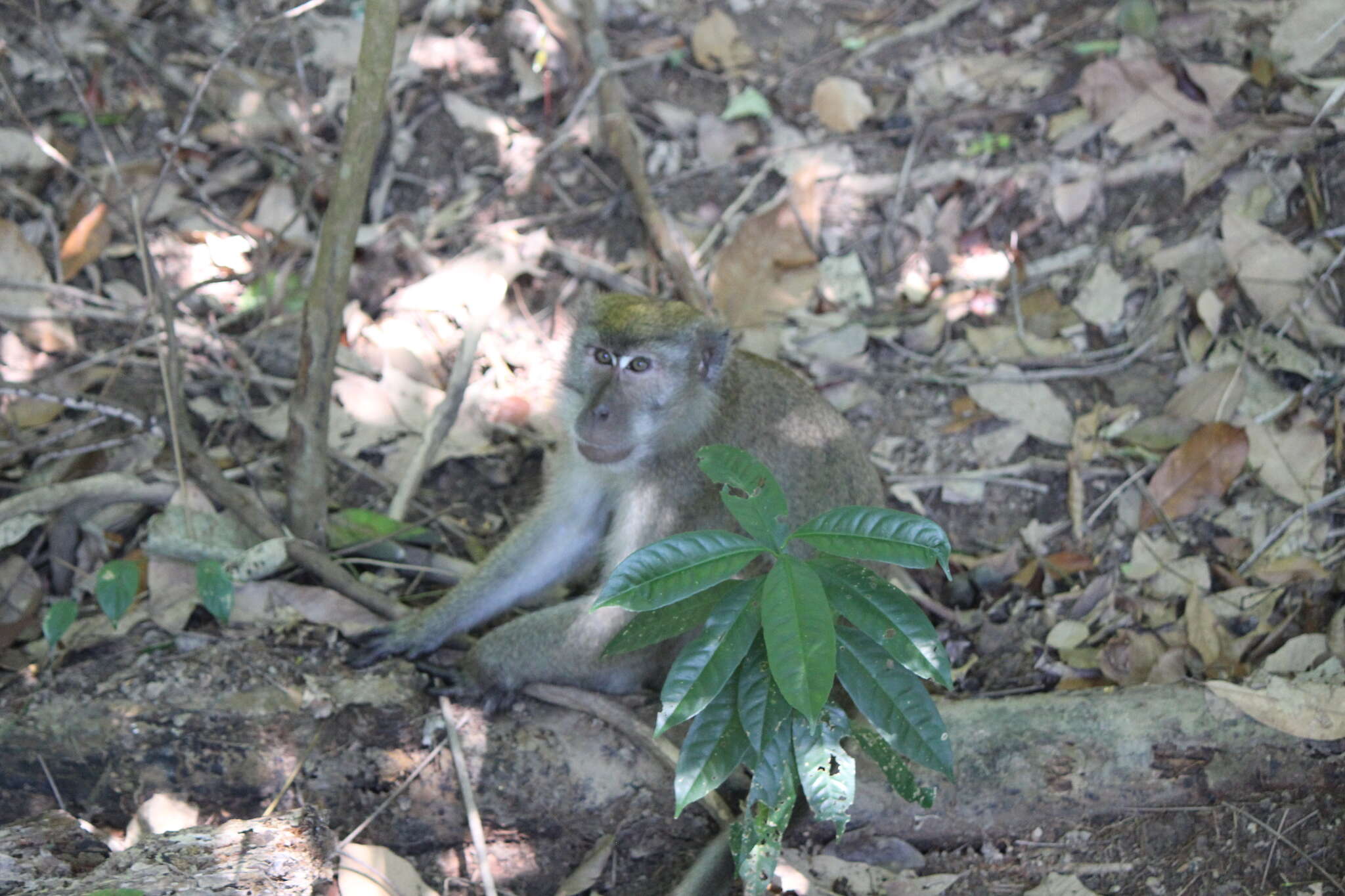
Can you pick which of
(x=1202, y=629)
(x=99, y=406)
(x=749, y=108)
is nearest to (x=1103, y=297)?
(x=1202, y=629)

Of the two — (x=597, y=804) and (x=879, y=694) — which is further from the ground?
(x=879, y=694)

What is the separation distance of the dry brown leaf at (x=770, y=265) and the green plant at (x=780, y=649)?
2582mm

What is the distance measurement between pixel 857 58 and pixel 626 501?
3.64 m

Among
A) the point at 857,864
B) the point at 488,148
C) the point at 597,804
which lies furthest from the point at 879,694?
the point at 488,148

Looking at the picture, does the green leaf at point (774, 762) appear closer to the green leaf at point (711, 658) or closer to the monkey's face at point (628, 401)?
the green leaf at point (711, 658)

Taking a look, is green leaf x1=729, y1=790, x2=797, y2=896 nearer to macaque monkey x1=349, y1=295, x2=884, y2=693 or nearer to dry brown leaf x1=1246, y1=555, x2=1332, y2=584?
macaque monkey x1=349, y1=295, x2=884, y2=693

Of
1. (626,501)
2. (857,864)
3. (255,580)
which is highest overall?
(626,501)

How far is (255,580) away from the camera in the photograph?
13.6 feet

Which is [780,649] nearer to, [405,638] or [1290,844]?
[1290,844]

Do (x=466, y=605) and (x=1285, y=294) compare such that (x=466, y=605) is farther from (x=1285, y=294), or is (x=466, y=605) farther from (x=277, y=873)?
(x=1285, y=294)

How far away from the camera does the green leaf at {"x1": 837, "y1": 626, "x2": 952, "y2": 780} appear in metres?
2.95

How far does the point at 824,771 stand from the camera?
9.68ft

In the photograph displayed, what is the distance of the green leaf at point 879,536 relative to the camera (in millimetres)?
2867

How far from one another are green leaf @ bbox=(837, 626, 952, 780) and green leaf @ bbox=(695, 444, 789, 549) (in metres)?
0.35
